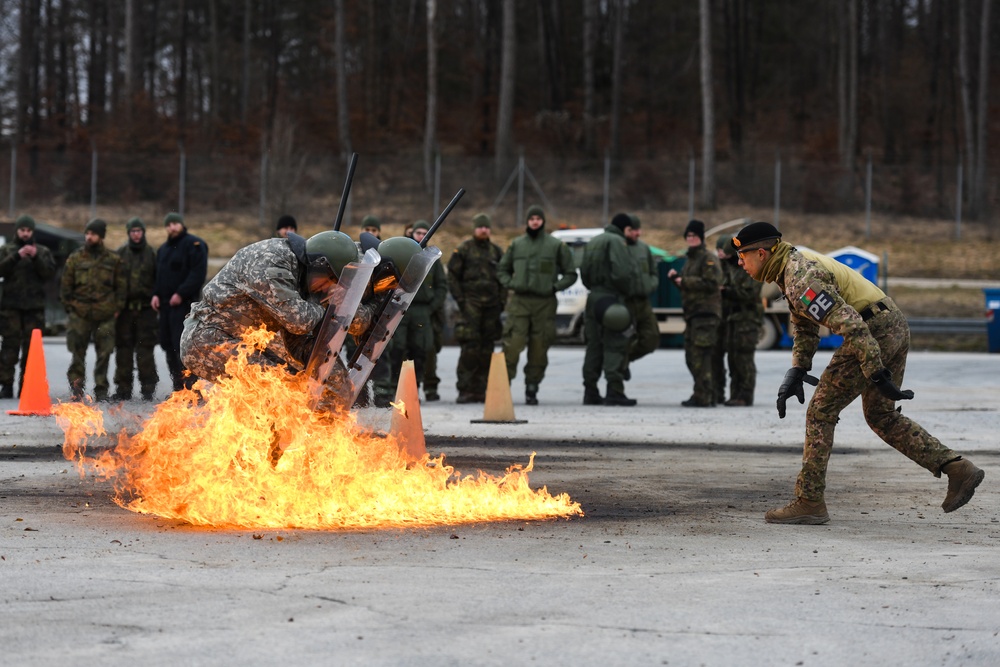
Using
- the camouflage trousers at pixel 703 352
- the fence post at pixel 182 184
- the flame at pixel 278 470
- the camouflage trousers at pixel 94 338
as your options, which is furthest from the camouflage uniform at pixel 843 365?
the fence post at pixel 182 184

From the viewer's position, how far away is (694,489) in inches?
336

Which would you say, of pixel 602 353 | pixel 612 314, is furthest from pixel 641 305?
pixel 612 314

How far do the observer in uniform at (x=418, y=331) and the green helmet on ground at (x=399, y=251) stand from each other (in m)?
5.72

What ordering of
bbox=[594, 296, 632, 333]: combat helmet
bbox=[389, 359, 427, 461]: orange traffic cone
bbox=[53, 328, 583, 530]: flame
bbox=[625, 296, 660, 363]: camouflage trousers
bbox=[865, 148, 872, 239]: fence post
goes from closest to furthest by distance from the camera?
bbox=[53, 328, 583, 530]: flame, bbox=[389, 359, 427, 461]: orange traffic cone, bbox=[594, 296, 632, 333]: combat helmet, bbox=[625, 296, 660, 363]: camouflage trousers, bbox=[865, 148, 872, 239]: fence post

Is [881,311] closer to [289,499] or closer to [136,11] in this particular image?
[289,499]

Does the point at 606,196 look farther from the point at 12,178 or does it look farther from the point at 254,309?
the point at 254,309

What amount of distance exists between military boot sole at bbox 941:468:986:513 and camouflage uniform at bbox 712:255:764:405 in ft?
23.1

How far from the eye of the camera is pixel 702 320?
14.2 m

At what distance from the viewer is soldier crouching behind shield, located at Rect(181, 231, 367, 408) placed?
7.39 m

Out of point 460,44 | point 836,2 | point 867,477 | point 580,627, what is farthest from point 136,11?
point 580,627

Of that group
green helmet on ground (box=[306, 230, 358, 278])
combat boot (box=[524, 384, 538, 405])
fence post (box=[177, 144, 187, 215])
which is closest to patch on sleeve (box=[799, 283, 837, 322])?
green helmet on ground (box=[306, 230, 358, 278])

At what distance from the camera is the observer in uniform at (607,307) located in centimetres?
1412

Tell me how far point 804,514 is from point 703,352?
23.1 feet

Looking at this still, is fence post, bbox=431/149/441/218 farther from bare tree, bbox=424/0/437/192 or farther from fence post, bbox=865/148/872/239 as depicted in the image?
fence post, bbox=865/148/872/239
